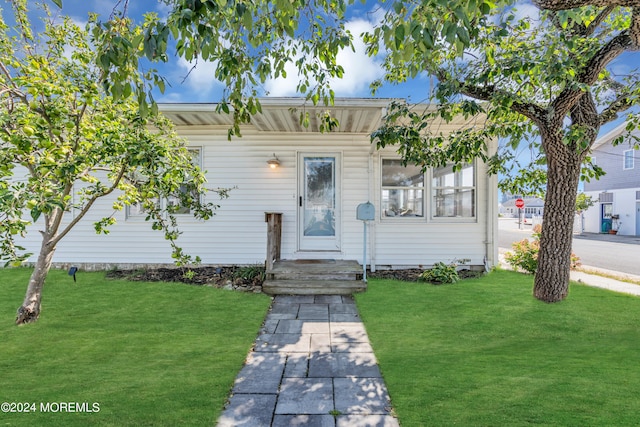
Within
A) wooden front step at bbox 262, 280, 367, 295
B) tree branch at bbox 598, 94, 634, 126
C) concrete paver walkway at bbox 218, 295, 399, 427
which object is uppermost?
tree branch at bbox 598, 94, 634, 126

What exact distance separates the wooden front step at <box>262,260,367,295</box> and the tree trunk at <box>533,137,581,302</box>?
101 inches

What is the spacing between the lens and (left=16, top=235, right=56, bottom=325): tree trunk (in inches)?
143

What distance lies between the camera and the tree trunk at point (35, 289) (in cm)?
363

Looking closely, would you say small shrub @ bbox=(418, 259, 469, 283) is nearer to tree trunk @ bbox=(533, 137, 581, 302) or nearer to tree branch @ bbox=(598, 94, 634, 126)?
tree trunk @ bbox=(533, 137, 581, 302)

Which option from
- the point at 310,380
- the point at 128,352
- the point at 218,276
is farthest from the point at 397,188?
the point at 128,352

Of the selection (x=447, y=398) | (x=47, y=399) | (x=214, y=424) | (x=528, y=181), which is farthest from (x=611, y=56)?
(x=47, y=399)

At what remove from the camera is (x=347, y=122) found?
225 inches

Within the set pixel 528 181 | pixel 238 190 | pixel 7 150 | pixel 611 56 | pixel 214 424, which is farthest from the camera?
pixel 238 190

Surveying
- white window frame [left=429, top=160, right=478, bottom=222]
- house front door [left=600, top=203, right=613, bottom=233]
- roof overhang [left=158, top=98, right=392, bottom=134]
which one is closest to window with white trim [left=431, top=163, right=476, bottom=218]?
white window frame [left=429, top=160, right=478, bottom=222]

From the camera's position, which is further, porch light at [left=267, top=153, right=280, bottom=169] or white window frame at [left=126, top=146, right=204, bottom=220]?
white window frame at [left=126, top=146, right=204, bottom=220]

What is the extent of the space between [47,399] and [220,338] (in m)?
1.45

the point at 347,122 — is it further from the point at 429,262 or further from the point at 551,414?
the point at 551,414

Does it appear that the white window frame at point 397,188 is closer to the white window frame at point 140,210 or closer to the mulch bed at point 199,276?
the mulch bed at point 199,276

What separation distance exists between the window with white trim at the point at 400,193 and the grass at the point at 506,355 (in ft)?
6.22
